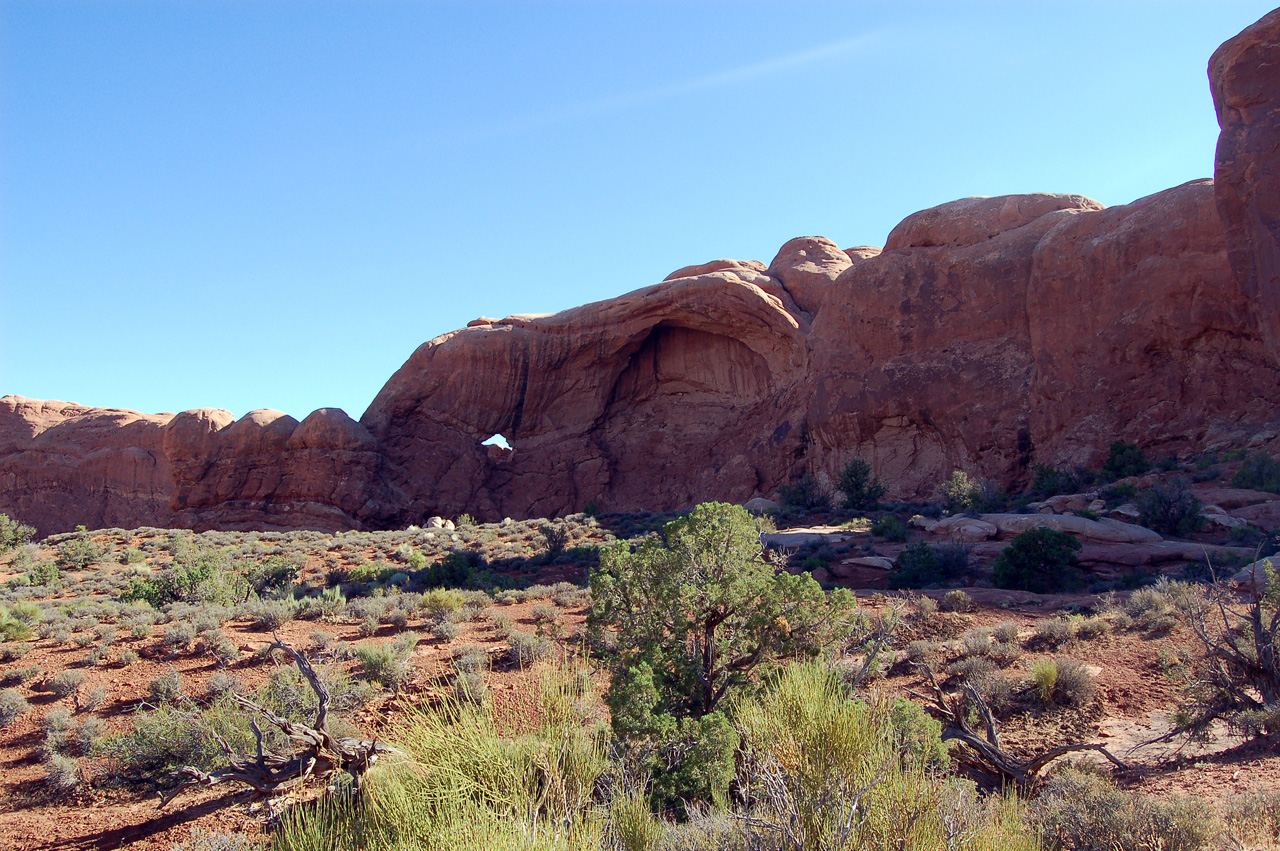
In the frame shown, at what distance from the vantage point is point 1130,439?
22125mm

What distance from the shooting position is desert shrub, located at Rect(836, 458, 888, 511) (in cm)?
2445

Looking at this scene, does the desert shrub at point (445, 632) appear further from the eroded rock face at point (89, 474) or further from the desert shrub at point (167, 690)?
the eroded rock face at point (89, 474)

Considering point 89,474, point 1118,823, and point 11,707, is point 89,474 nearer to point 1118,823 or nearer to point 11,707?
point 11,707

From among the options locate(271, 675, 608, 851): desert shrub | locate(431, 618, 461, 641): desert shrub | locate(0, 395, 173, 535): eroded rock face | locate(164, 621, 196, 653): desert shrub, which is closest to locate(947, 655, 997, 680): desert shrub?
locate(271, 675, 608, 851): desert shrub

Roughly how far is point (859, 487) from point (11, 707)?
22015 millimetres

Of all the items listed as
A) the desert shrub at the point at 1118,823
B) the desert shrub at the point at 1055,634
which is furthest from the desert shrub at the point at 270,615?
the desert shrub at the point at 1055,634

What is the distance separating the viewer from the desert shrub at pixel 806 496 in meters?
24.8

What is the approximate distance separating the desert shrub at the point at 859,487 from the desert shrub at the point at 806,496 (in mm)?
747

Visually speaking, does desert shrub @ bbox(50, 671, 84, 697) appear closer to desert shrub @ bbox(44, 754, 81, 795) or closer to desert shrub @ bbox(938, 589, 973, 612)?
desert shrub @ bbox(44, 754, 81, 795)

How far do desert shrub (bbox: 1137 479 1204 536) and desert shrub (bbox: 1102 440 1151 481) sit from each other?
15.3ft

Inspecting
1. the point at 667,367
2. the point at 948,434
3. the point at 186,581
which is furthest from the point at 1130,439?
the point at 186,581

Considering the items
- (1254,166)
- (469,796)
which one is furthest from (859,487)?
(469,796)

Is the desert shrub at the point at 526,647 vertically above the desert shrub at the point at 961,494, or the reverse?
the desert shrub at the point at 526,647

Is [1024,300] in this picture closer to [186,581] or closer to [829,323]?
[829,323]
